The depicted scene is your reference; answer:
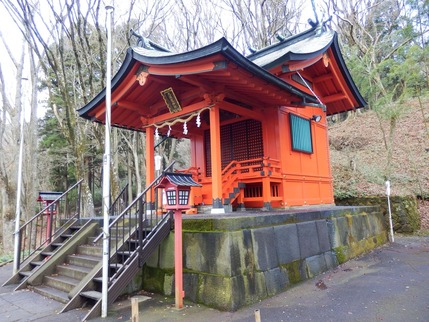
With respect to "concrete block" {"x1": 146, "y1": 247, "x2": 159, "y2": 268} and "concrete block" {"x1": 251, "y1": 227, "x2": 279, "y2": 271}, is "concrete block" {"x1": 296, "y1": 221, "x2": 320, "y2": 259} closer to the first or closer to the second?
"concrete block" {"x1": 251, "y1": 227, "x2": 279, "y2": 271}

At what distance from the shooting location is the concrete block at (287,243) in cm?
522

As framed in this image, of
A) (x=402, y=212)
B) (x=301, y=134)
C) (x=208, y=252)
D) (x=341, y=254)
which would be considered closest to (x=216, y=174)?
(x=208, y=252)

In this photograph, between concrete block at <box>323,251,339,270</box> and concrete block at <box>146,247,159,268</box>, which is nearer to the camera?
concrete block at <box>146,247,159,268</box>

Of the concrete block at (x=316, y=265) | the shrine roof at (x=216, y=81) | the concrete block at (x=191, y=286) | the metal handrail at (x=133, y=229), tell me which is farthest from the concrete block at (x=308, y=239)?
the shrine roof at (x=216, y=81)

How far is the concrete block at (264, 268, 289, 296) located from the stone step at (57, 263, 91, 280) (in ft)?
10.4

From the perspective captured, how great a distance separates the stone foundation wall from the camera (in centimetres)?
432

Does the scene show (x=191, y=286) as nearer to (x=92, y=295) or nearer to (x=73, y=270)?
(x=92, y=295)

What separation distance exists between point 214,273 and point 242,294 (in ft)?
Result: 1.65

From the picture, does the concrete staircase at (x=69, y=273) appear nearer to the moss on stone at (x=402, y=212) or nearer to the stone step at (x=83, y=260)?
the stone step at (x=83, y=260)

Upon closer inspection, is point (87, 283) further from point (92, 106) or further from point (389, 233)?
point (389, 233)

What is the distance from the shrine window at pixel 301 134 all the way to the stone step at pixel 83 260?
18.4 feet

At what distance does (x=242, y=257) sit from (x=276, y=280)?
3.10 feet

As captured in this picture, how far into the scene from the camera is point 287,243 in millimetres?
5406

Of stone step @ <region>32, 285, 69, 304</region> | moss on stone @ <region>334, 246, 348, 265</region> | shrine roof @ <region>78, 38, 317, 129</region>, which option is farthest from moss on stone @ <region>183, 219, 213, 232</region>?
moss on stone @ <region>334, 246, 348, 265</region>
